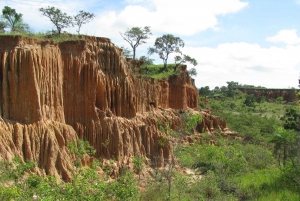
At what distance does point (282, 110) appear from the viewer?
2793 inches

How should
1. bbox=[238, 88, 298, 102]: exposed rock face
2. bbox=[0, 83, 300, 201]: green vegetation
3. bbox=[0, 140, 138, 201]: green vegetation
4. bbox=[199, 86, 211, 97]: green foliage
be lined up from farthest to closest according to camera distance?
bbox=[238, 88, 298, 102]: exposed rock face, bbox=[199, 86, 211, 97]: green foliage, bbox=[0, 83, 300, 201]: green vegetation, bbox=[0, 140, 138, 201]: green vegetation

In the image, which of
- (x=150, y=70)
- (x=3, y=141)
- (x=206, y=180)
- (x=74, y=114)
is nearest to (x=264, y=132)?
(x=150, y=70)

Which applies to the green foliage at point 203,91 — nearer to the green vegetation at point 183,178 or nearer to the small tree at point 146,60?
the small tree at point 146,60

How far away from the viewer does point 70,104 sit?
2344cm

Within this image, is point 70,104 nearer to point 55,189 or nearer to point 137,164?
point 137,164

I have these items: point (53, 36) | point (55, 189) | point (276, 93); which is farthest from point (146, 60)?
point (276, 93)

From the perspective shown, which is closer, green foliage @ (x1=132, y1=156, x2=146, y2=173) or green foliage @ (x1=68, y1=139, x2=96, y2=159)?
green foliage @ (x1=68, y1=139, x2=96, y2=159)

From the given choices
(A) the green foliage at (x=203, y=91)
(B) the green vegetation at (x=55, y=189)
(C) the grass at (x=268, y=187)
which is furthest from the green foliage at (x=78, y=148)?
(A) the green foliage at (x=203, y=91)

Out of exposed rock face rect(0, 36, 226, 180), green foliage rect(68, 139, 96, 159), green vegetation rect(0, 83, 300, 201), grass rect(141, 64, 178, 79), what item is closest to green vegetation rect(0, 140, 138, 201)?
green vegetation rect(0, 83, 300, 201)

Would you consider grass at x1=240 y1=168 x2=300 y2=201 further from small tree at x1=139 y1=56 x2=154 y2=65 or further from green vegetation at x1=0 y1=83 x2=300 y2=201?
small tree at x1=139 y1=56 x2=154 y2=65

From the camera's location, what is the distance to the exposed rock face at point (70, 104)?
19.8m

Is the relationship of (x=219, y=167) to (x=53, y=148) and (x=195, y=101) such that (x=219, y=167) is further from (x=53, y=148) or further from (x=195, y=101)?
(x=195, y=101)

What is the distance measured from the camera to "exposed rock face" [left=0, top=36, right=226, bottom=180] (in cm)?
1978

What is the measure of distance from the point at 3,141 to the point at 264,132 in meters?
35.0
